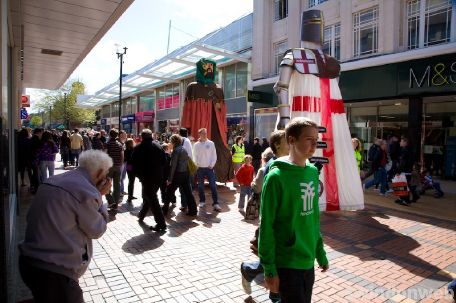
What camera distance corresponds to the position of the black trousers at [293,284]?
7.34 feet

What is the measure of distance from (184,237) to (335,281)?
2.55 m

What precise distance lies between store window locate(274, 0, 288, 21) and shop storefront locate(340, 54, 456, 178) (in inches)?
228

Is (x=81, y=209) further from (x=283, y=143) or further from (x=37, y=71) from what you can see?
(x=37, y=71)

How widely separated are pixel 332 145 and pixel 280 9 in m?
13.3

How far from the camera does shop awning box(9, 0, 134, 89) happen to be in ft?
18.2

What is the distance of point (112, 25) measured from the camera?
663 cm

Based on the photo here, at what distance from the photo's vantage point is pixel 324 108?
736 centimetres

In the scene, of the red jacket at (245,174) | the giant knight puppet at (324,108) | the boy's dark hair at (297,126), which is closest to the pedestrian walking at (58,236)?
the boy's dark hair at (297,126)

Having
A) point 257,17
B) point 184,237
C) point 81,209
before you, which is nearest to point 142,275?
point 184,237

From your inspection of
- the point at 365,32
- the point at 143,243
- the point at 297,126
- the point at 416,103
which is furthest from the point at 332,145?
the point at 365,32

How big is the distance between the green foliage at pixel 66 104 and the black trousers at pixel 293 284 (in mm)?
47281

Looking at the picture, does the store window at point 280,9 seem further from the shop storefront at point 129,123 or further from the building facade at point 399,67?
the shop storefront at point 129,123

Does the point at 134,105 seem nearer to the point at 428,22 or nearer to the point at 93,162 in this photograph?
the point at 428,22

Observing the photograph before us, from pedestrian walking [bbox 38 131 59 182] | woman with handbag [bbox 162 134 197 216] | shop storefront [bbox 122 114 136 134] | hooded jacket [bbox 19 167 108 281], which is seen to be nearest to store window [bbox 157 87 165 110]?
shop storefront [bbox 122 114 136 134]
